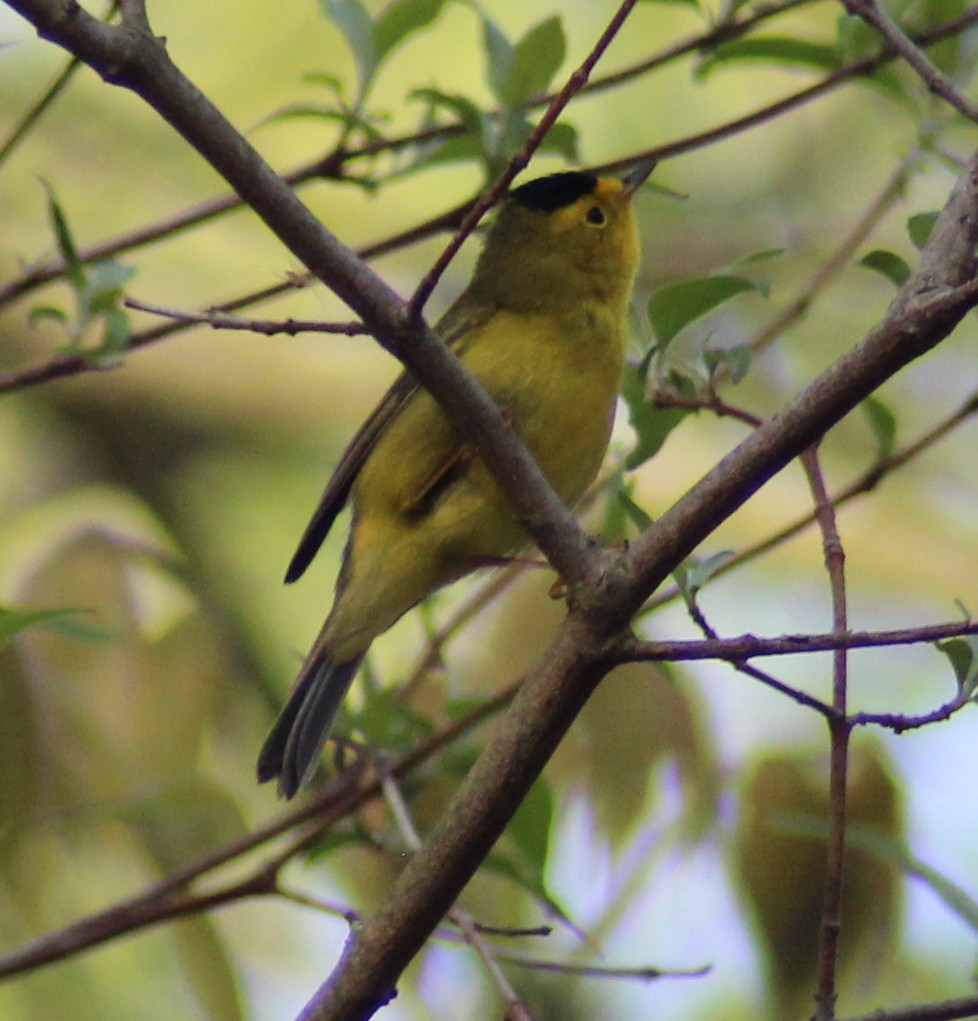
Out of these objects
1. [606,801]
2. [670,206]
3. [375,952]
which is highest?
[670,206]

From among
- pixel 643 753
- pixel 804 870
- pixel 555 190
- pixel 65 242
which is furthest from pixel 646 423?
pixel 555 190

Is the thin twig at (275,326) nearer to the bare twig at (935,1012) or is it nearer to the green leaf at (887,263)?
the green leaf at (887,263)

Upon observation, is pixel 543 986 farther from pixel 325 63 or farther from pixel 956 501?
pixel 325 63

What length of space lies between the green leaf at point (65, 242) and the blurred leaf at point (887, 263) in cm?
136

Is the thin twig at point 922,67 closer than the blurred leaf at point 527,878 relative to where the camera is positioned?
Yes

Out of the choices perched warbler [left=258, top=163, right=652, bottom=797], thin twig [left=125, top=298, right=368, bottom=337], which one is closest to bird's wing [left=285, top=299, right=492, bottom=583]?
perched warbler [left=258, top=163, right=652, bottom=797]

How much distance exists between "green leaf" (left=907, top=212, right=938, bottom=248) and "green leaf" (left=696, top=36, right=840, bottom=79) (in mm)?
840

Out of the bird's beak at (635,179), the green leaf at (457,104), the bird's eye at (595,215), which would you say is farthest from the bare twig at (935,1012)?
the bird's eye at (595,215)

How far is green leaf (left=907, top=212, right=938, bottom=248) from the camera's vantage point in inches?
109

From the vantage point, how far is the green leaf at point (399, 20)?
11.1ft

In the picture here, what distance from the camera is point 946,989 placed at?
487 cm

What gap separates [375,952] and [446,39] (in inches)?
224

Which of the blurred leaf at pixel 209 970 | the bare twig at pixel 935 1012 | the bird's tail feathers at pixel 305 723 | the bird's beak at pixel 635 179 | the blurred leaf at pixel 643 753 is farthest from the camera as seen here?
the bird's beak at pixel 635 179

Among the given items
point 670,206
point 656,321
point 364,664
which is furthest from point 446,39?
point 656,321
